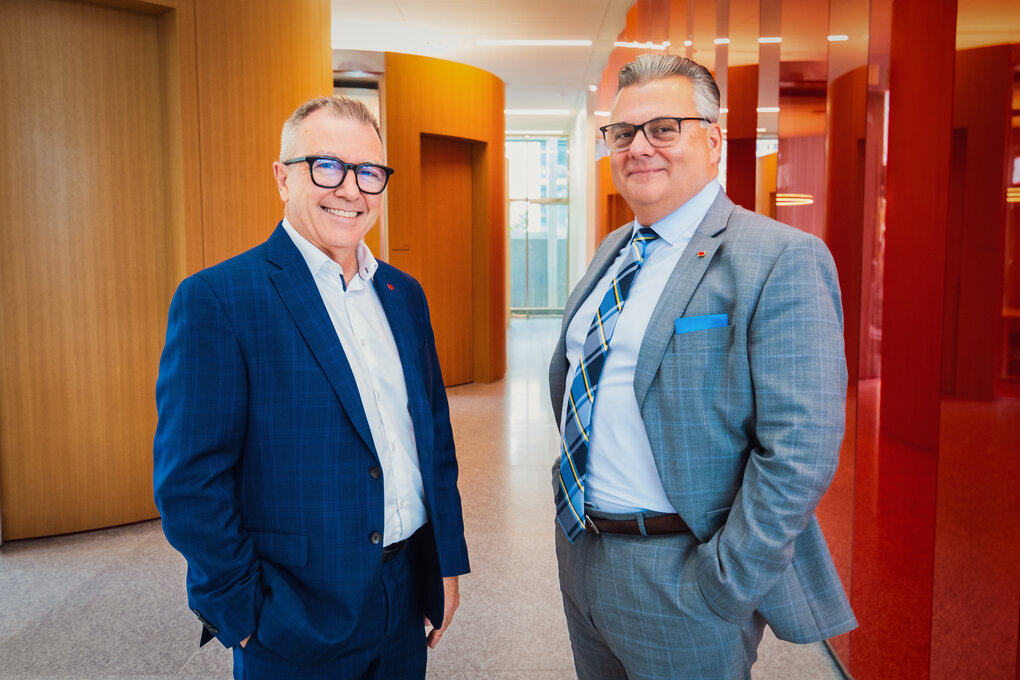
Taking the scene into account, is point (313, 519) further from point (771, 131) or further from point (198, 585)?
point (771, 131)

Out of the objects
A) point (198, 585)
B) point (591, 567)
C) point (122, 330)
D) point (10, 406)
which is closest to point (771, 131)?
point (591, 567)

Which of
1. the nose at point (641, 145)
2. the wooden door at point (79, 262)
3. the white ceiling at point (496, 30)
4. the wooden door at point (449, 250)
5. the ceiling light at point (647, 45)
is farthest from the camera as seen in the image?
the white ceiling at point (496, 30)

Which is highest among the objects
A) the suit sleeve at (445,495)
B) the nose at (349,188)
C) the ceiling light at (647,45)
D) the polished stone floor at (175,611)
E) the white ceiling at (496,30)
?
the white ceiling at (496,30)

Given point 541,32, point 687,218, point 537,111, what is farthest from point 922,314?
point 537,111

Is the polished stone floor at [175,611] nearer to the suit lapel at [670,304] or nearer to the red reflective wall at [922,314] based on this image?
the red reflective wall at [922,314]

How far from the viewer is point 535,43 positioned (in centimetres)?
1020

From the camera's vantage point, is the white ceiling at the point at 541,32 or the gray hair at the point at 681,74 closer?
the gray hair at the point at 681,74

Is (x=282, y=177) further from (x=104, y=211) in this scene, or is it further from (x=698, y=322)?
(x=104, y=211)

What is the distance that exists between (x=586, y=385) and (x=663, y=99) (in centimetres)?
62

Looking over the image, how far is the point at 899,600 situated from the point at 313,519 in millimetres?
1782

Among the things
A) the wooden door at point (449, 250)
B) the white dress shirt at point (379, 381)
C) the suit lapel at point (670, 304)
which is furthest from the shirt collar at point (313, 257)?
the wooden door at point (449, 250)

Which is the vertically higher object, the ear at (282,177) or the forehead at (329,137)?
the forehead at (329,137)

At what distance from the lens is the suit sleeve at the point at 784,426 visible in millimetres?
1306

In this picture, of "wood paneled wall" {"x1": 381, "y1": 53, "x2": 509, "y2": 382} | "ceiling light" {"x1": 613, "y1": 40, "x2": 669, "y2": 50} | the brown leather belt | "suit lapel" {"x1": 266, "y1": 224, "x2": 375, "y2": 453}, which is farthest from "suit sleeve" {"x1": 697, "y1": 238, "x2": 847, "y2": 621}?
"wood paneled wall" {"x1": 381, "y1": 53, "x2": 509, "y2": 382}
